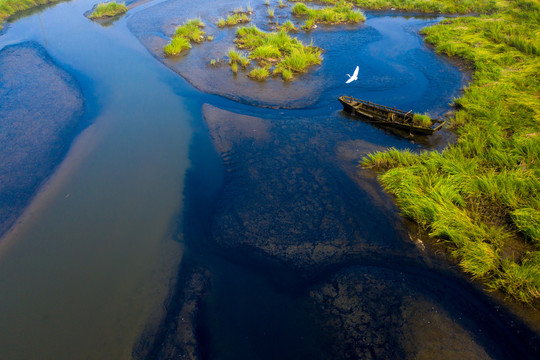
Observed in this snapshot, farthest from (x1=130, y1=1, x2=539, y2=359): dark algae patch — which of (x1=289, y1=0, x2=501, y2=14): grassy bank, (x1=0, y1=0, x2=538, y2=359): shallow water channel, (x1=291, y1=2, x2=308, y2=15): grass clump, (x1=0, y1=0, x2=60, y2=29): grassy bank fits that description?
(x1=0, y1=0, x2=60, y2=29): grassy bank

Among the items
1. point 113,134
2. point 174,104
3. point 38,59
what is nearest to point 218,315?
point 113,134

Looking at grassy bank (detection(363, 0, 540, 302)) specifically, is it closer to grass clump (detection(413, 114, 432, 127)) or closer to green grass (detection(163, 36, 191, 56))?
grass clump (detection(413, 114, 432, 127))

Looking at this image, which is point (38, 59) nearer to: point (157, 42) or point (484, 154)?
point (157, 42)

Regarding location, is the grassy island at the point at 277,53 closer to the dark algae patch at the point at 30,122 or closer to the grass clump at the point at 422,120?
the grass clump at the point at 422,120

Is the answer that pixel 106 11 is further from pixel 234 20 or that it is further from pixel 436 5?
pixel 436 5

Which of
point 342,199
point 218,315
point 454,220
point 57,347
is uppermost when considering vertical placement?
point 454,220
